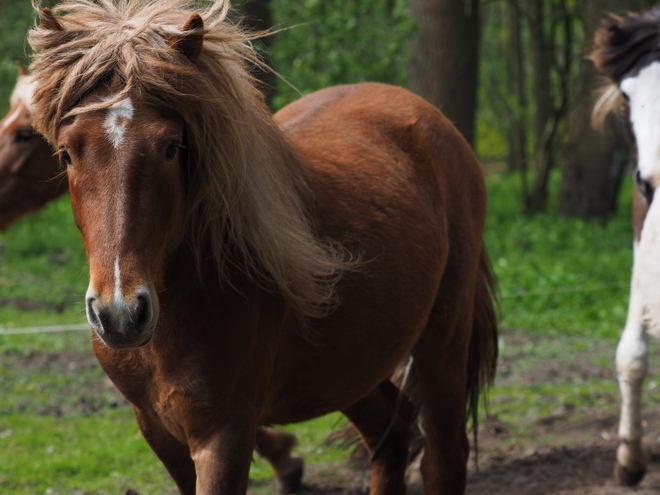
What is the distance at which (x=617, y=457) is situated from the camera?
431 centimetres

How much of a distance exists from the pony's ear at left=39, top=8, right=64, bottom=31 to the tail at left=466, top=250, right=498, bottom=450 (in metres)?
2.46

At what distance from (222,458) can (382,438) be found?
153cm

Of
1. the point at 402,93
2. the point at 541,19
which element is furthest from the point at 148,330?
the point at 541,19

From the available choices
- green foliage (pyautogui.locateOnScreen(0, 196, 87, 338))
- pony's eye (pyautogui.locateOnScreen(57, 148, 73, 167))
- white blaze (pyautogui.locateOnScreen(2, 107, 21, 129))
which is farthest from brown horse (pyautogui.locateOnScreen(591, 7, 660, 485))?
green foliage (pyautogui.locateOnScreen(0, 196, 87, 338))

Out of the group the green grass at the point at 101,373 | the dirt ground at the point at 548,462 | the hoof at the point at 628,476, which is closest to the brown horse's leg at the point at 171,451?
the green grass at the point at 101,373

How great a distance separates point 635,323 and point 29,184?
3493mm

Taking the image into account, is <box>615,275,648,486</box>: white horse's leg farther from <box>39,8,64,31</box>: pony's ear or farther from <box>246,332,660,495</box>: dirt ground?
<box>39,8,64,31</box>: pony's ear

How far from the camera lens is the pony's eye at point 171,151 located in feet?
6.84

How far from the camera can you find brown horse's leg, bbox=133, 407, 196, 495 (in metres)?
2.63

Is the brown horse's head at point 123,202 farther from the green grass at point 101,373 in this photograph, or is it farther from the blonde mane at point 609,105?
the blonde mane at point 609,105

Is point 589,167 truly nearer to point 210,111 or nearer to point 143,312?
point 210,111

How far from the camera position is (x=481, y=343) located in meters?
3.94

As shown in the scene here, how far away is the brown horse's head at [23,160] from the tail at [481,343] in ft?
7.64

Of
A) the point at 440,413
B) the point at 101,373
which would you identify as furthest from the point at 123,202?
the point at 101,373
